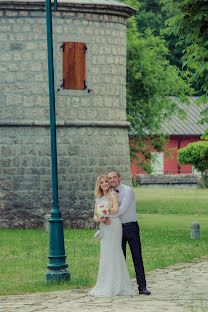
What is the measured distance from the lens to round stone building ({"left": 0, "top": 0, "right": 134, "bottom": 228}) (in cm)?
2342

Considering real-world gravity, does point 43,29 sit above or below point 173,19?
above

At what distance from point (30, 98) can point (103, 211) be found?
12347mm

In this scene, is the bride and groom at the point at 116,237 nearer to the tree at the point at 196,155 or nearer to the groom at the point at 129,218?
the groom at the point at 129,218

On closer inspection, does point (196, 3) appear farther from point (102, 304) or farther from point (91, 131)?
point (91, 131)

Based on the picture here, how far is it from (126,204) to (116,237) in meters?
0.49

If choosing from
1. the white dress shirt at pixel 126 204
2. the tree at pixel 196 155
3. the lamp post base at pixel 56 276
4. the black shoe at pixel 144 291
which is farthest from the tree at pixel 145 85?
the black shoe at pixel 144 291

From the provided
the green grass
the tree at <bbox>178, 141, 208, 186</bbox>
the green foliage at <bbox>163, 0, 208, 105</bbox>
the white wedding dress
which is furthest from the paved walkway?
A: the green grass

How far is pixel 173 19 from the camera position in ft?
46.2

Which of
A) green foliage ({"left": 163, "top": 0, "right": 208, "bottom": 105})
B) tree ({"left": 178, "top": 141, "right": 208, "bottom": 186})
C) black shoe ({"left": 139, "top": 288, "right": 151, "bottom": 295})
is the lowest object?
black shoe ({"left": 139, "top": 288, "right": 151, "bottom": 295})

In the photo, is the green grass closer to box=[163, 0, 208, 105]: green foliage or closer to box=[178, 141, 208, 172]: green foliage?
box=[178, 141, 208, 172]: green foliage

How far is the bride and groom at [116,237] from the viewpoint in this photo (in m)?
11.4

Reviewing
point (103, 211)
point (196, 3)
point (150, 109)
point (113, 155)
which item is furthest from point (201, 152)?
point (150, 109)

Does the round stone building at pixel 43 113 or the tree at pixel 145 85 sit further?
the tree at pixel 145 85

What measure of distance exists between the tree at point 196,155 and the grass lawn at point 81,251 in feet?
6.34
